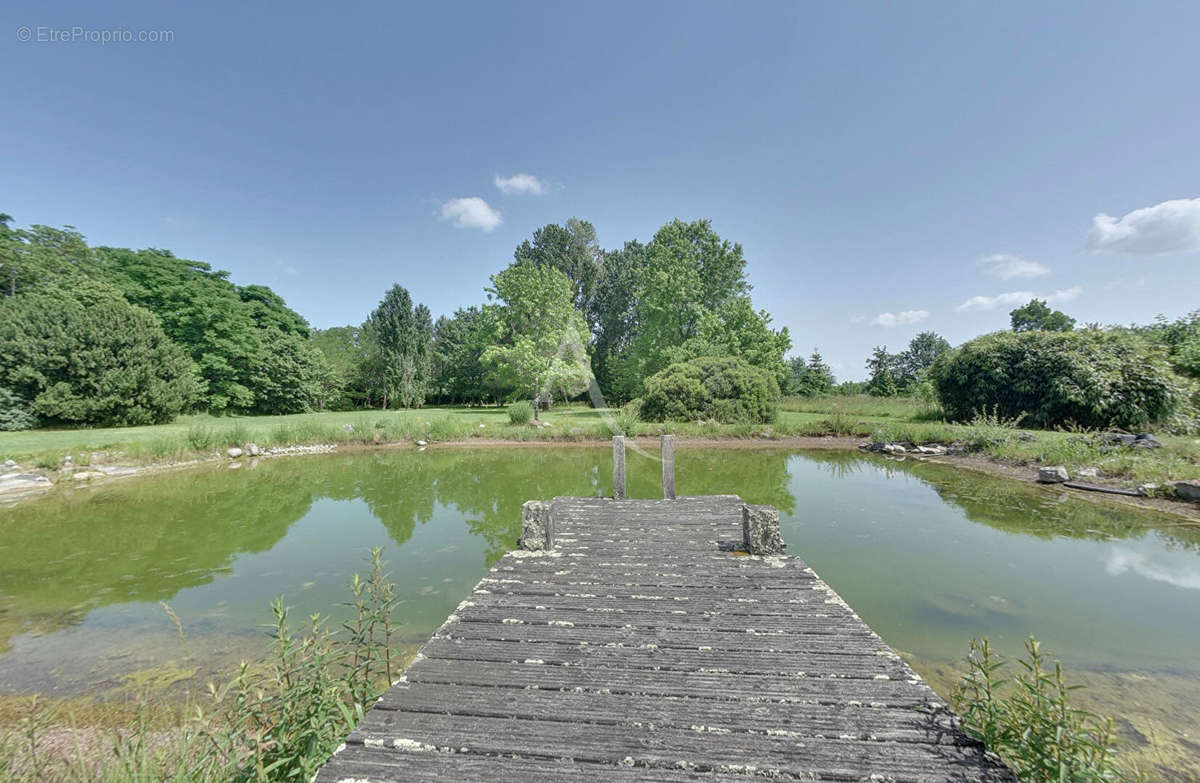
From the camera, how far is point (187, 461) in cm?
1249

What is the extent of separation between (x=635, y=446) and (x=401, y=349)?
20883 millimetres

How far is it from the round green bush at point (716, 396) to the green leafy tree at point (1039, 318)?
1581 inches

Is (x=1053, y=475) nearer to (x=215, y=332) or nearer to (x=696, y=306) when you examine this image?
(x=696, y=306)

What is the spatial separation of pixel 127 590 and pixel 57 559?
2072 millimetres

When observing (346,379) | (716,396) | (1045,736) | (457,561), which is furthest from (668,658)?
(346,379)

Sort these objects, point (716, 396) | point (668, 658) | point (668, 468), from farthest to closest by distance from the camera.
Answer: point (716, 396) → point (668, 468) → point (668, 658)

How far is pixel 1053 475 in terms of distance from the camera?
926cm

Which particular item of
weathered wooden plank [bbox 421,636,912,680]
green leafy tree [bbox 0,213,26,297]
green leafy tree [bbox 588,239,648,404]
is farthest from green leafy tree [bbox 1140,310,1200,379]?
green leafy tree [bbox 0,213,26,297]

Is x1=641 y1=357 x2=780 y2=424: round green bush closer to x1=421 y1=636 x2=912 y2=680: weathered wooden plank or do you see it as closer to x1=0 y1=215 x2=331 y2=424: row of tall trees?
x1=421 y1=636 x2=912 y2=680: weathered wooden plank

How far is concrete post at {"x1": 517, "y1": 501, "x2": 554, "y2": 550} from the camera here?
15.1ft

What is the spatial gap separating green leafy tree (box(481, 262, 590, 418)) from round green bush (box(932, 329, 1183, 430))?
17386 mm

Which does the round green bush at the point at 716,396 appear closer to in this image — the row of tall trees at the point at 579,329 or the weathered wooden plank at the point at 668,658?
the row of tall trees at the point at 579,329

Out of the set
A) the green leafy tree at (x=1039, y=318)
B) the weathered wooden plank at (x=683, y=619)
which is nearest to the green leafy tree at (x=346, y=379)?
the weathered wooden plank at (x=683, y=619)

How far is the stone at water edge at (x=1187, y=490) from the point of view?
7.42 m
